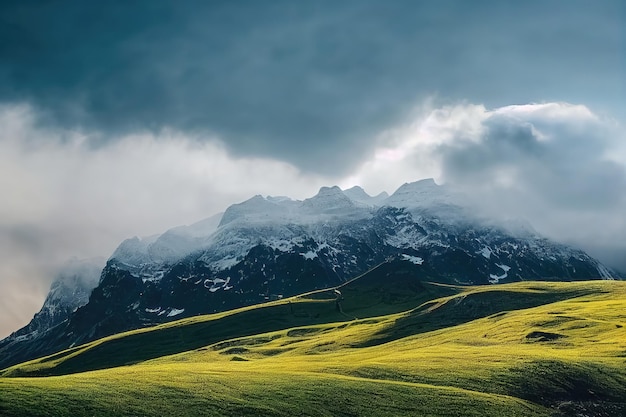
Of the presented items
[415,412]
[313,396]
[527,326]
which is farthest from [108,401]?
[527,326]

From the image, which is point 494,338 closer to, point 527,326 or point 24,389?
point 527,326

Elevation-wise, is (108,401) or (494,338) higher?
(108,401)

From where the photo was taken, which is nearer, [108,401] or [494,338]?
[108,401]

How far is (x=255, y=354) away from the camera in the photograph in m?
185

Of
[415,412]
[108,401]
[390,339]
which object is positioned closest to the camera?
[108,401]

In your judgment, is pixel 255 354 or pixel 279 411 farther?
pixel 255 354

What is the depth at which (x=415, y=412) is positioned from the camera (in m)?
70.4

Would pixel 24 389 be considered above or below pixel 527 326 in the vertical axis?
above

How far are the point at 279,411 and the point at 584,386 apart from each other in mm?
44893

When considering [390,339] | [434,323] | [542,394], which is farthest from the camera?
[434,323]

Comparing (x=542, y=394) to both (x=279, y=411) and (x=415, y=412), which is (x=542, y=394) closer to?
(x=415, y=412)

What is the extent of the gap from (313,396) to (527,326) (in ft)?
299

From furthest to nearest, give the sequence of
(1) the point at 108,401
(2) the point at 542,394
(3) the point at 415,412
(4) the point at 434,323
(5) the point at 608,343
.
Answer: (4) the point at 434,323, (5) the point at 608,343, (2) the point at 542,394, (3) the point at 415,412, (1) the point at 108,401

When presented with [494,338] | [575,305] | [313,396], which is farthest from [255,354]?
[313,396]
